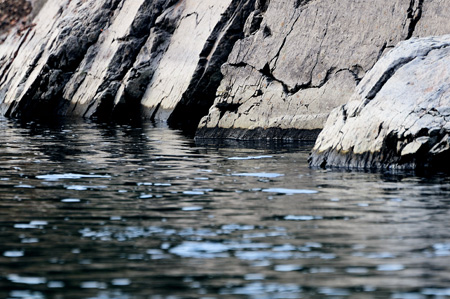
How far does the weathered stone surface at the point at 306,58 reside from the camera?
1528 cm

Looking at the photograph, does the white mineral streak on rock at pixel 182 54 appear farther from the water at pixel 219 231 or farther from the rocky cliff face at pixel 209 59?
the water at pixel 219 231

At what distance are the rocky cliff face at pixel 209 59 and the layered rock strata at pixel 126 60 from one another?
30mm

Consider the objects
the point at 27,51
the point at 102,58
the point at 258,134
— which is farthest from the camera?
the point at 27,51

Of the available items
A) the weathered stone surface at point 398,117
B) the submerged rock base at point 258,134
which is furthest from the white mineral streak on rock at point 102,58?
the weathered stone surface at point 398,117

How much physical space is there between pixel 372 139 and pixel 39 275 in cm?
619

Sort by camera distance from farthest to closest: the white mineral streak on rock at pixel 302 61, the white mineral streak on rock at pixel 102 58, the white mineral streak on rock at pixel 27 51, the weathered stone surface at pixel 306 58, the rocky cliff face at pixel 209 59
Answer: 1. the white mineral streak on rock at pixel 27 51
2. the white mineral streak on rock at pixel 102 58
3. the rocky cliff face at pixel 209 59
4. the white mineral streak on rock at pixel 302 61
5. the weathered stone surface at pixel 306 58

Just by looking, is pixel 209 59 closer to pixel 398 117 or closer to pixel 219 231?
pixel 398 117

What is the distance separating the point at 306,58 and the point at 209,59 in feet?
13.9

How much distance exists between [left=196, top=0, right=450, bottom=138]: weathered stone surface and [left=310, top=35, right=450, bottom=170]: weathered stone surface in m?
3.47

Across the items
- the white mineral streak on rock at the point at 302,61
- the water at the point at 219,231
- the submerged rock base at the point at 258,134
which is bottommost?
the water at the point at 219,231

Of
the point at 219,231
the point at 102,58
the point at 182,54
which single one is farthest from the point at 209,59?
the point at 219,231

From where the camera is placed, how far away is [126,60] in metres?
23.6

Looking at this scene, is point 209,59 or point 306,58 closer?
point 306,58

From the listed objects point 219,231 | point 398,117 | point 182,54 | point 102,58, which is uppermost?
point 102,58
